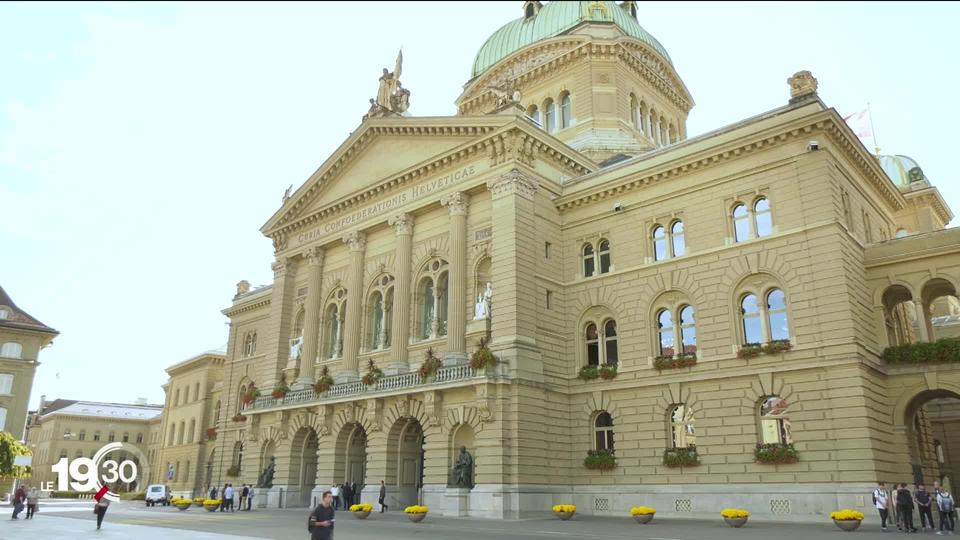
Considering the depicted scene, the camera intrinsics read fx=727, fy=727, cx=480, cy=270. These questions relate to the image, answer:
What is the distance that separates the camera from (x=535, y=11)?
5569cm

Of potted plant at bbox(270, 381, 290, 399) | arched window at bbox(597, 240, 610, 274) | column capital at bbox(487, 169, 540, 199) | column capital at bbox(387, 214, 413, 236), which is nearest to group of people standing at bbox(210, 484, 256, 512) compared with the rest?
potted plant at bbox(270, 381, 290, 399)

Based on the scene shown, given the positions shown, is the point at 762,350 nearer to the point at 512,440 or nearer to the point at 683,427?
the point at 683,427

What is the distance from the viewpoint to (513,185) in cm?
3391

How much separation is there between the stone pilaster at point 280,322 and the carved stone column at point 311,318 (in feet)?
5.34

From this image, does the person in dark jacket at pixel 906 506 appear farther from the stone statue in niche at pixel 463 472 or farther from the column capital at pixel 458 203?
the column capital at pixel 458 203

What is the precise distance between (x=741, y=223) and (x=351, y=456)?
74.3 feet

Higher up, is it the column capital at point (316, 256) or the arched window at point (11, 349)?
the column capital at point (316, 256)

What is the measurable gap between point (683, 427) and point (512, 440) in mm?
7103

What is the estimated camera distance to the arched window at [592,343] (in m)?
34.1

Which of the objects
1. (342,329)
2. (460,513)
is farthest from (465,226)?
A: (460,513)

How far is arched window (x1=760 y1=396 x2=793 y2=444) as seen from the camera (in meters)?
27.3

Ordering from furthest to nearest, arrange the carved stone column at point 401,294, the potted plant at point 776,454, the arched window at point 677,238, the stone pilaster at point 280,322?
the stone pilaster at point 280,322
the carved stone column at point 401,294
the arched window at point 677,238
the potted plant at point 776,454

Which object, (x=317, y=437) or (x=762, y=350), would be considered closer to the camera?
(x=762, y=350)

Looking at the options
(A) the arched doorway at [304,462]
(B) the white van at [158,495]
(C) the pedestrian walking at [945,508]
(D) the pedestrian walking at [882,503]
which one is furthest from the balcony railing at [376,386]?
(C) the pedestrian walking at [945,508]
